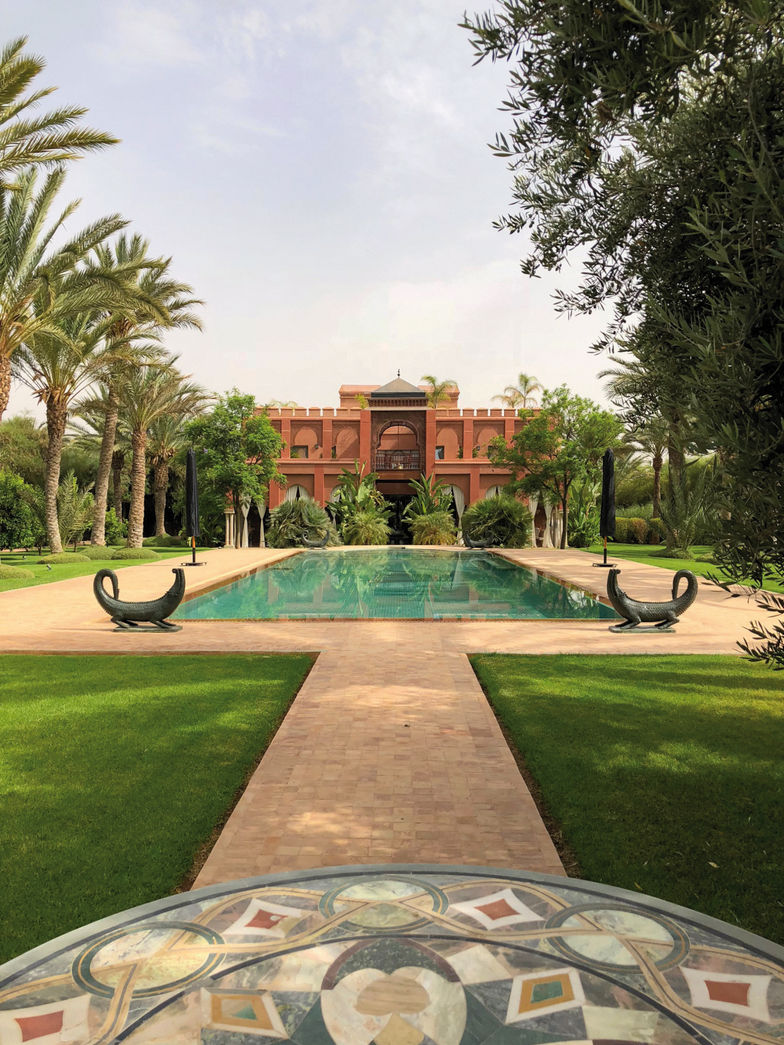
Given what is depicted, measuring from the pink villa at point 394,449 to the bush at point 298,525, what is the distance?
5.40 meters

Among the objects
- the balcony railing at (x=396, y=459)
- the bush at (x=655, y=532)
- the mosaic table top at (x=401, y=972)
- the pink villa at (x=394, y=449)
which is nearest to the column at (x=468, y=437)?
the pink villa at (x=394, y=449)

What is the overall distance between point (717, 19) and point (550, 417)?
26455 millimetres

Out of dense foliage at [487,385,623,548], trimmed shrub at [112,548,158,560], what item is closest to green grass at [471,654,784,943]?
trimmed shrub at [112,548,158,560]

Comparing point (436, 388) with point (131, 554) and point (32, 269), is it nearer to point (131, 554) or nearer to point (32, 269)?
point (131, 554)

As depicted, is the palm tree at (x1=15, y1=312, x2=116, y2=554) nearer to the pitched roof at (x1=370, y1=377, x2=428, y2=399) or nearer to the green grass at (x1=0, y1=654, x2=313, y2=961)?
the green grass at (x1=0, y1=654, x2=313, y2=961)

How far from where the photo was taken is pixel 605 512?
1425 cm

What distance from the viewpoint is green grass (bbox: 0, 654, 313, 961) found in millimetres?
3166

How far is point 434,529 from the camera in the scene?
29.7 m

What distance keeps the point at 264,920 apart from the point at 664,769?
3.38 meters

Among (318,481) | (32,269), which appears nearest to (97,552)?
(32,269)

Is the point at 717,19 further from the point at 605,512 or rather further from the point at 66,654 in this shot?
the point at 605,512

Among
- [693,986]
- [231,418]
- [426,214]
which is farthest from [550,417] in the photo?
[693,986]

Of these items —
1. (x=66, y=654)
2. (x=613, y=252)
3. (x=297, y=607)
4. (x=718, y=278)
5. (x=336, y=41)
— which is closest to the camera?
(x=718, y=278)

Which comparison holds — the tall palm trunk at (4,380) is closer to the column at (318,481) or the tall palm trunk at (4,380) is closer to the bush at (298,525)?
the bush at (298,525)
